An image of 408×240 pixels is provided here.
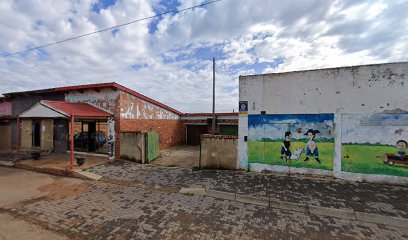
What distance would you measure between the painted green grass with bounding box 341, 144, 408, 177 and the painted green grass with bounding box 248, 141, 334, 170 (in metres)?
0.49

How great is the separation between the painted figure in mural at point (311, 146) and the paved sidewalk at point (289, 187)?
0.91 meters

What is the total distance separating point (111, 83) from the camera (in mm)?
10078

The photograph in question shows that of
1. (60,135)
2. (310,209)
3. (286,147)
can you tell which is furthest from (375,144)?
(60,135)

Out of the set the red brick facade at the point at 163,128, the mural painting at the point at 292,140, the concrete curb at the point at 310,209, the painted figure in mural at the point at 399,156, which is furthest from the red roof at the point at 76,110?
the painted figure in mural at the point at 399,156

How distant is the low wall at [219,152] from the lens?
27.6ft

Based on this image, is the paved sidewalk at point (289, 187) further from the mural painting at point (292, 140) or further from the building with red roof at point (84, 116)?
the building with red roof at point (84, 116)

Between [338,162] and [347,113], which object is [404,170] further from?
[347,113]

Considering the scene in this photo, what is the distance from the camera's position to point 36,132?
45.3 ft

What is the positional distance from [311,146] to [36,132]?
1745 cm

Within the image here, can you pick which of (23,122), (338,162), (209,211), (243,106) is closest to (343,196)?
(338,162)

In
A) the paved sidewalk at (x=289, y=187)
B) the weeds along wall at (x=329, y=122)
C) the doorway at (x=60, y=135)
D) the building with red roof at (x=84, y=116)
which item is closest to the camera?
the paved sidewalk at (x=289, y=187)

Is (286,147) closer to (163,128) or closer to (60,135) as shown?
(163,128)

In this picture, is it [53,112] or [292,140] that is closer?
[292,140]

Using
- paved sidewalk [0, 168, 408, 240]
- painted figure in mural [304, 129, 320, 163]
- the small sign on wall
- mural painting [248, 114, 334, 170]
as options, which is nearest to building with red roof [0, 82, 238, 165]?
paved sidewalk [0, 168, 408, 240]
